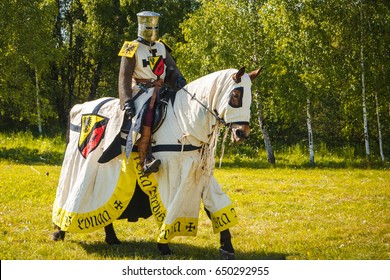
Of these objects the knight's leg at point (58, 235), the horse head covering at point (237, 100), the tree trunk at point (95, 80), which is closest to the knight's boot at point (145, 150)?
the horse head covering at point (237, 100)

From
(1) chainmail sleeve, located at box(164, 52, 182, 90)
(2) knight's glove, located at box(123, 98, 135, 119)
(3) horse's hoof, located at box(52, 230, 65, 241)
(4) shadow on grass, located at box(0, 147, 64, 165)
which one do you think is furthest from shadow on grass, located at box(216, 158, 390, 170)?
(2) knight's glove, located at box(123, 98, 135, 119)

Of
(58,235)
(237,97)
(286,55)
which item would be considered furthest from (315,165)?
(237,97)

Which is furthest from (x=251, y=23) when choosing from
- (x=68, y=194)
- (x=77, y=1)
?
(x=68, y=194)

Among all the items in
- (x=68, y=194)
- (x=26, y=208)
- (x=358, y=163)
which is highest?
(x=68, y=194)

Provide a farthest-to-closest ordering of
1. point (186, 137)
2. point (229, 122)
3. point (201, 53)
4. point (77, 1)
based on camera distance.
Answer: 1. point (77, 1)
2. point (201, 53)
3. point (186, 137)
4. point (229, 122)

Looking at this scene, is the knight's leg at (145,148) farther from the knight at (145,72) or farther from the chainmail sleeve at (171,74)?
the chainmail sleeve at (171,74)

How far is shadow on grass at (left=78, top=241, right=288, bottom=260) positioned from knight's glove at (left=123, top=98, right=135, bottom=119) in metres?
1.53

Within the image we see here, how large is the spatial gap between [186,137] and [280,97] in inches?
560

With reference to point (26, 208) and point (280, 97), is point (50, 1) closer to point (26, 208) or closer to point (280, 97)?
point (280, 97)

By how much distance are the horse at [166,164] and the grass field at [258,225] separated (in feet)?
1.53

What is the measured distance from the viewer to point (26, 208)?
929 cm

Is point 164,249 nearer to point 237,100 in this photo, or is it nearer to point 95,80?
point 237,100

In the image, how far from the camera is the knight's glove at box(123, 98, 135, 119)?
19.7 feet

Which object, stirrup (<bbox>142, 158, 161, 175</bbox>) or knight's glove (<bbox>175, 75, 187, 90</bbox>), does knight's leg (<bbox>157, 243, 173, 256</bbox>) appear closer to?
stirrup (<bbox>142, 158, 161, 175</bbox>)
